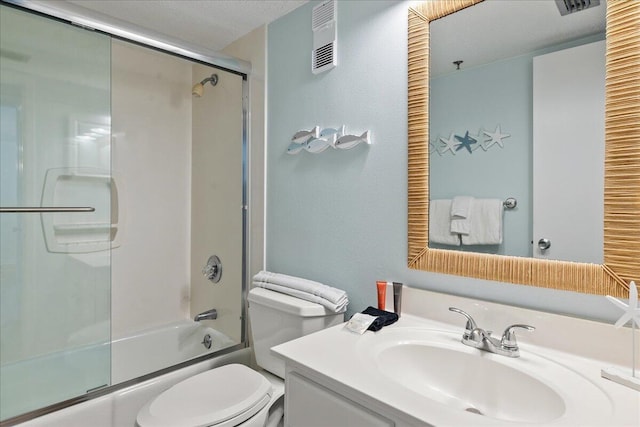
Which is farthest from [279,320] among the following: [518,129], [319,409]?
[518,129]

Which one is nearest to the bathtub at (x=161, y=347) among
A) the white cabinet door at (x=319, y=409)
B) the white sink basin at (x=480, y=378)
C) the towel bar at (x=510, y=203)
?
the white cabinet door at (x=319, y=409)

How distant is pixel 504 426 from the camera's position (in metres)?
0.66

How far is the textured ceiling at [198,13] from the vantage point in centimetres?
171

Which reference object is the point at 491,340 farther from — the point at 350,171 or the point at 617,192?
the point at 350,171

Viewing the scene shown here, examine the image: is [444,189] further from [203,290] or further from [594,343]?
[203,290]

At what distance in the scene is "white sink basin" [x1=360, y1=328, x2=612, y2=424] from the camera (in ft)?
2.60

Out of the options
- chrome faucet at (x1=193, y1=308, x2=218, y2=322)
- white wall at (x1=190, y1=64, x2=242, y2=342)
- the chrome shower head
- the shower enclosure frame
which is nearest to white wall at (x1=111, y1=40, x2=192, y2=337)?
white wall at (x1=190, y1=64, x2=242, y2=342)

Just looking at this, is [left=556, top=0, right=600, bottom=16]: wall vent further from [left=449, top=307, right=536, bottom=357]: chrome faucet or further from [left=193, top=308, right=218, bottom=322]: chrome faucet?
[left=193, top=308, right=218, bottom=322]: chrome faucet

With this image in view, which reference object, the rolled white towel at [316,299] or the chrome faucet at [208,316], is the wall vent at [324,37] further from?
the chrome faucet at [208,316]

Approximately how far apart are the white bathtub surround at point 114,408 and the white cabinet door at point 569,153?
1579 mm

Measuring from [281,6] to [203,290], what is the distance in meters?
1.70

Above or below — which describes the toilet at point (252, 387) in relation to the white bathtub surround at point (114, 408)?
above

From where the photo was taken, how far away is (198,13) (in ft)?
5.93

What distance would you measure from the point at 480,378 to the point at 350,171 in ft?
2.86
